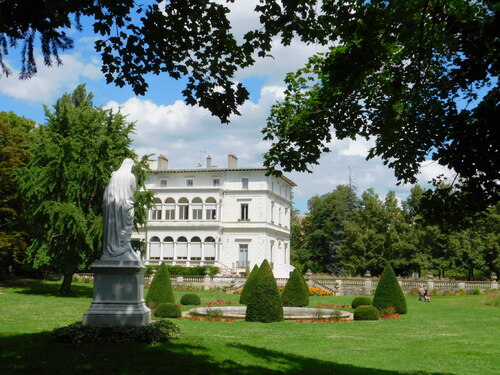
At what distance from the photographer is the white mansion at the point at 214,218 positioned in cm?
5609

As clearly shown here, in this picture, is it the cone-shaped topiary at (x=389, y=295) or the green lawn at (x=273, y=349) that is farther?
the cone-shaped topiary at (x=389, y=295)

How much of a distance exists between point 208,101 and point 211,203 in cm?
4977

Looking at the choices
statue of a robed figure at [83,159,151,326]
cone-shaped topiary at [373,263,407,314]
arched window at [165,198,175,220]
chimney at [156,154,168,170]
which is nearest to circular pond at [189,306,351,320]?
cone-shaped topiary at [373,263,407,314]

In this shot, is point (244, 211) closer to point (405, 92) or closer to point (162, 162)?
point (162, 162)

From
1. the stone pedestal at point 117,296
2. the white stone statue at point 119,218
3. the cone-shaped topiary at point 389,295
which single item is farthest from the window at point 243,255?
the stone pedestal at point 117,296

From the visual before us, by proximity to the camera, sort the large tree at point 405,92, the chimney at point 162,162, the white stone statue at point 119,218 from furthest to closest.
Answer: the chimney at point 162,162
the white stone statue at point 119,218
the large tree at point 405,92

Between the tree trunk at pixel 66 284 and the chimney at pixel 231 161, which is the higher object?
the chimney at pixel 231 161

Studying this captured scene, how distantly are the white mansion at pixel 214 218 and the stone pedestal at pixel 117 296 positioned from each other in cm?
4409

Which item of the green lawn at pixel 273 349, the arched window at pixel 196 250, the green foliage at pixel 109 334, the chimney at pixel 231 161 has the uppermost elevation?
the chimney at pixel 231 161

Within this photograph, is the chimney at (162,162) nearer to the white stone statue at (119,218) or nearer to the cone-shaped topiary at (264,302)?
the cone-shaped topiary at (264,302)

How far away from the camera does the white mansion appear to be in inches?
2208

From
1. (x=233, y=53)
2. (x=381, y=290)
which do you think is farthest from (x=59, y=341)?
(x=381, y=290)

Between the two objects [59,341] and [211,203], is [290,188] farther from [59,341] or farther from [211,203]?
[59,341]

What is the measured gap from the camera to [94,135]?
30016 mm
